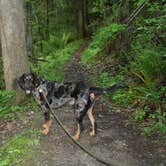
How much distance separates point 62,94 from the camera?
5949mm

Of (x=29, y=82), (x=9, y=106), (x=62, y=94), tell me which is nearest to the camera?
(x=29, y=82)

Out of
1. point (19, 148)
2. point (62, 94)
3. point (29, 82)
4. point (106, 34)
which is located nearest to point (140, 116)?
point (62, 94)

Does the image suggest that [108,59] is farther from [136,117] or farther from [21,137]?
[21,137]

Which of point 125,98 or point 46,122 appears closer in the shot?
point 46,122

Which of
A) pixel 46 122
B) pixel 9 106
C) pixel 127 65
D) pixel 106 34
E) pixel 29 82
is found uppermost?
pixel 106 34

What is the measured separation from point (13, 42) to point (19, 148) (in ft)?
9.83

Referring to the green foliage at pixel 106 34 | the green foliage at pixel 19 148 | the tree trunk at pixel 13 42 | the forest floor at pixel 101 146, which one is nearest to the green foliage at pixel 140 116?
the forest floor at pixel 101 146

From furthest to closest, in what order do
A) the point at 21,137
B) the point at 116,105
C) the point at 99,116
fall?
the point at 116,105 < the point at 99,116 < the point at 21,137

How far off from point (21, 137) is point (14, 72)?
209cm

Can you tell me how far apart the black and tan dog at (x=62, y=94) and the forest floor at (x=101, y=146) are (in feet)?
0.91

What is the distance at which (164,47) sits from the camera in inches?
292

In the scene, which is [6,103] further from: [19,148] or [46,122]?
[19,148]

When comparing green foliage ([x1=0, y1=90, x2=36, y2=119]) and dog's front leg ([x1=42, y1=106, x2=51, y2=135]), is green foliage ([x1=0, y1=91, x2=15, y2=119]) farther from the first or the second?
dog's front leg ([x1=42, y1=106, x2=51, y2=135])

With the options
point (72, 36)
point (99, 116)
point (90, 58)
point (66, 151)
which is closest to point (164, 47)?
point (99, 116)
